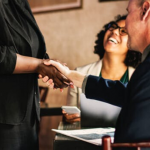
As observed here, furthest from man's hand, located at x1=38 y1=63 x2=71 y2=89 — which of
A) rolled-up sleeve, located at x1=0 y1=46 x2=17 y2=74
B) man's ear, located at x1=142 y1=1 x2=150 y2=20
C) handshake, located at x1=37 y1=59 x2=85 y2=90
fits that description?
man's ear, located at x1=142 y1=1 x2=150 y2=20

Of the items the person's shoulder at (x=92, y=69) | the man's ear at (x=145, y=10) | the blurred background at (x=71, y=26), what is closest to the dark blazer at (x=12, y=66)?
the man's ear at (x=145, y=10)

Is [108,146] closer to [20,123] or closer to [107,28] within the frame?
[20,123]

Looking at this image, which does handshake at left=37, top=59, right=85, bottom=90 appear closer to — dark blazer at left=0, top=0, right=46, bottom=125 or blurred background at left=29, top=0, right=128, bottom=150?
dark blazer at left=0, top=0, right=46, bottom=125

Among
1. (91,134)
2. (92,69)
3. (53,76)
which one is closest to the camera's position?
(91,134)

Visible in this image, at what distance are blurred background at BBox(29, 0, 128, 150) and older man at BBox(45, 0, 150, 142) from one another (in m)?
1.66

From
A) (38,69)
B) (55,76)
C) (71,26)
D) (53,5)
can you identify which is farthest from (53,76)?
(53,5)

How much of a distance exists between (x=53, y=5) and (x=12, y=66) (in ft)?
7.54

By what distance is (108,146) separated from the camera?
0.62 metres

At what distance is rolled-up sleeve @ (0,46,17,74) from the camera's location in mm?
1011

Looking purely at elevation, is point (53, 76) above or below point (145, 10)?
below

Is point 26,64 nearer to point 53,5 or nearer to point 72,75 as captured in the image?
point 72,75

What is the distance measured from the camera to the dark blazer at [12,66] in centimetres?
103

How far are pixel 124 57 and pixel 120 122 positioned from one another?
1470 millimetres

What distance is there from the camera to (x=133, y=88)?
71 cm
